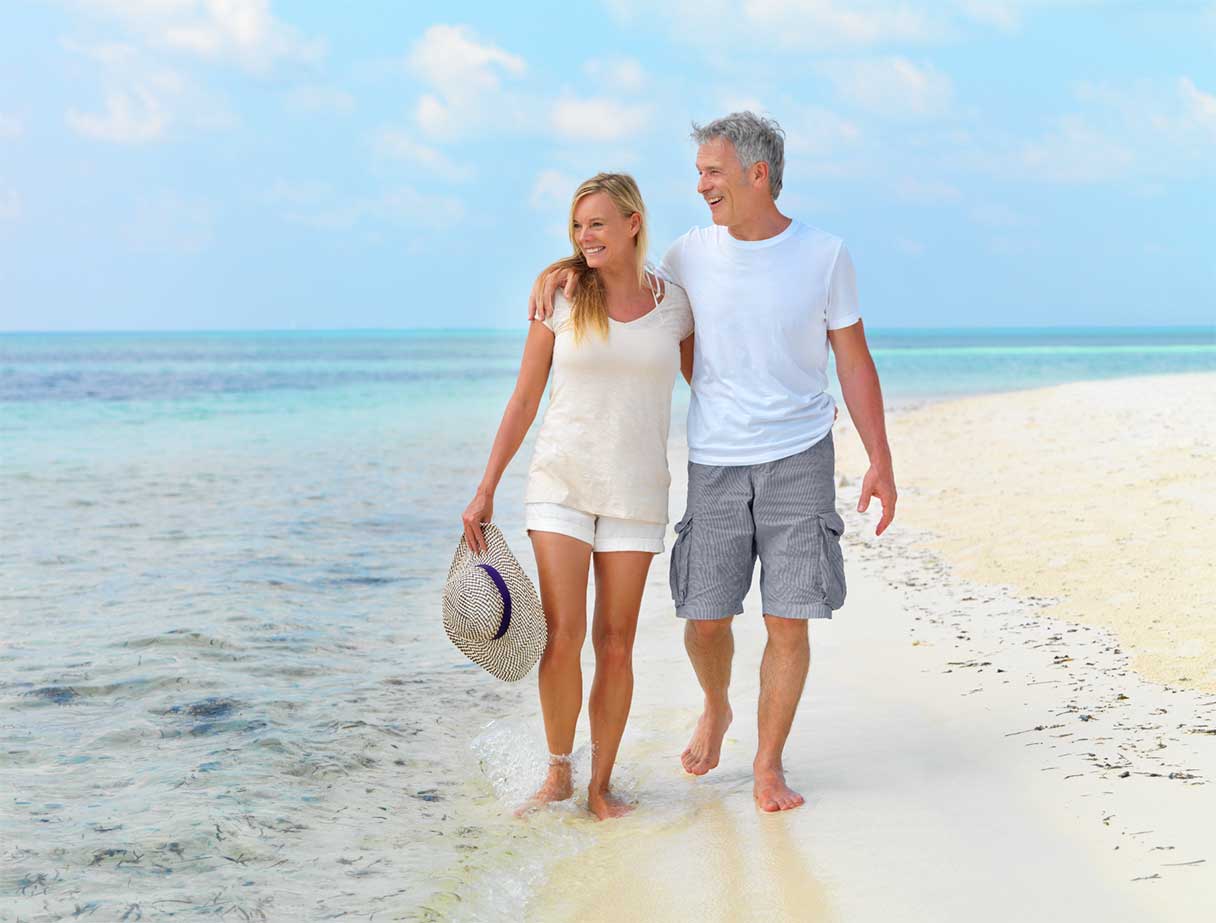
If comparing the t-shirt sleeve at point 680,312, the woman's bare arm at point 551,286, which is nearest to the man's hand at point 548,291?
the woman's bare arm at point 551,286

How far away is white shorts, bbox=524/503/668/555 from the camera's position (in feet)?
12.1

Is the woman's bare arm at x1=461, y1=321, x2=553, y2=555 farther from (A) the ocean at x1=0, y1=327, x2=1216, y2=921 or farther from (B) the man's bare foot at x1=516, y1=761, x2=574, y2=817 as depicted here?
(A) the ocean at x1=0, y1=327, x2=1216, y2=921

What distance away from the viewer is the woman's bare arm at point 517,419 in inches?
148

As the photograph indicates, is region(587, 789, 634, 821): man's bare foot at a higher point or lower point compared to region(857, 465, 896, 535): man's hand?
lower

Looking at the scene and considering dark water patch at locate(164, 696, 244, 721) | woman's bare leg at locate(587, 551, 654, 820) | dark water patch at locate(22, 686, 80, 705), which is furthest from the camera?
dark water patch at locate(22, 686, 80, 705)

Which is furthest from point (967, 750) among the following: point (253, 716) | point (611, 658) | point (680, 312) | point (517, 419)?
point (253, 716)

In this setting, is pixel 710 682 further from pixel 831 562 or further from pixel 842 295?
pixel 842 295

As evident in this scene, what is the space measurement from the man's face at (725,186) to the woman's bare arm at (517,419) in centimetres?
66

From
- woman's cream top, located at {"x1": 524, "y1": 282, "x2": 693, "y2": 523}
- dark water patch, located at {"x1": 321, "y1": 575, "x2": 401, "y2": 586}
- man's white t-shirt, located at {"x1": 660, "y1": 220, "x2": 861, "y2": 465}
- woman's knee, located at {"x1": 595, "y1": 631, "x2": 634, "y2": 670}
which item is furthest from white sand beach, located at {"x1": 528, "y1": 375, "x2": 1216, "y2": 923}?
dark water patch, located at {"x1": 321, "y1": 575, "x2": 401, "y2": 586}

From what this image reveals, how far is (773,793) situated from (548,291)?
5.63ft

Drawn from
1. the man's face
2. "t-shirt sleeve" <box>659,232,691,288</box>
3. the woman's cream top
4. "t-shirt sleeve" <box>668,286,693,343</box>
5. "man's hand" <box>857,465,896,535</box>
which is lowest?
"man's hand" <box>857,465,896,535</box>

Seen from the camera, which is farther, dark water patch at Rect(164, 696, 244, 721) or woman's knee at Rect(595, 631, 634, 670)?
dark water patch at Rect(164, 696, 244, 721)

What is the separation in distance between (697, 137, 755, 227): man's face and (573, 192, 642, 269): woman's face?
0.89 ft

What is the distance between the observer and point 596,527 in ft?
12.3
